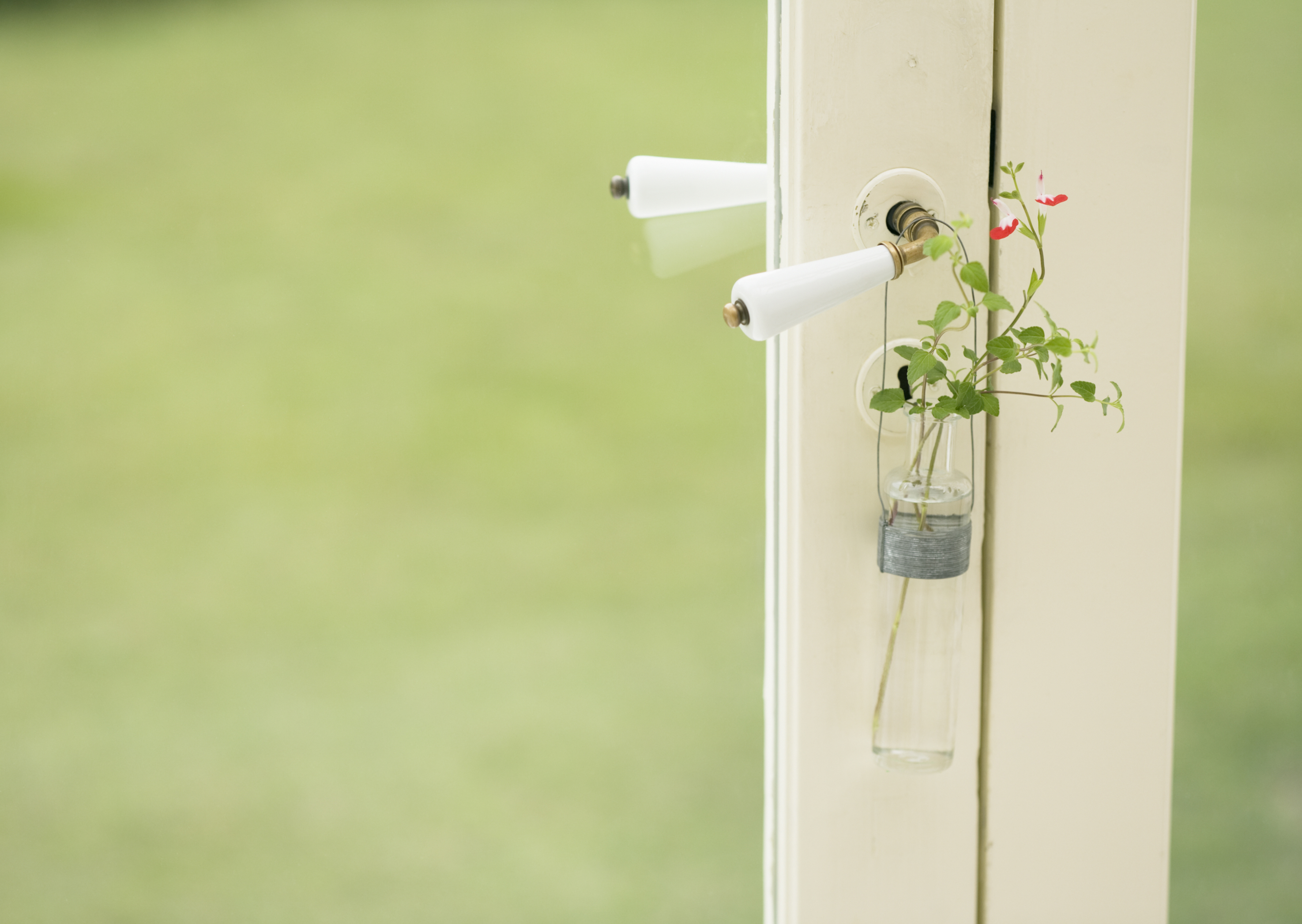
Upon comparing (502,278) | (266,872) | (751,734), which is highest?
(502,278)

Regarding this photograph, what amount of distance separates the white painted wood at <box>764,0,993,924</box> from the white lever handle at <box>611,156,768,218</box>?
2 centimetres

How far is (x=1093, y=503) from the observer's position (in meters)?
0.71

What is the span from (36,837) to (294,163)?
1.78 ft

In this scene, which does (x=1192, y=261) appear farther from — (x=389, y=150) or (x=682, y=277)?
(x=389, y=150)

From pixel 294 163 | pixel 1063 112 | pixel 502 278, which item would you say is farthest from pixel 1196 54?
pixel 294 163

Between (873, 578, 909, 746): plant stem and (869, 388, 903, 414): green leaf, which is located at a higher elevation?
(869, 388, 903, 414): green leaf

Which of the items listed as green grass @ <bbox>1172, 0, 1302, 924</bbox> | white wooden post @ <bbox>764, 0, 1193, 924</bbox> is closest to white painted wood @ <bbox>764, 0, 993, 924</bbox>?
white wooden post @ <bbox>764, 0, 1193, 924</bbox>

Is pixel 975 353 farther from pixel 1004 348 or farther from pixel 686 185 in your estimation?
pixel 686 185

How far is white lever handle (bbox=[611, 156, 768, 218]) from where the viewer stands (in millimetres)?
681

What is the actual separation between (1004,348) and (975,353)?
0.11ft

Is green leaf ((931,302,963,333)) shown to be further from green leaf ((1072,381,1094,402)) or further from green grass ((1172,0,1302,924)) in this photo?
green grass ((1172,0,1302,924))

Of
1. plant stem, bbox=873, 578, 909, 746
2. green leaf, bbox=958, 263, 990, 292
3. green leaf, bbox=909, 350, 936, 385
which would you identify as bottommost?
plant stem, bbox=873, 578, 909, 746

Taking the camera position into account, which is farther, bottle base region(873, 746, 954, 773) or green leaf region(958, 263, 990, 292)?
bottle base region(873, 746, 954, 773)

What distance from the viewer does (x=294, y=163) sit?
69cm
